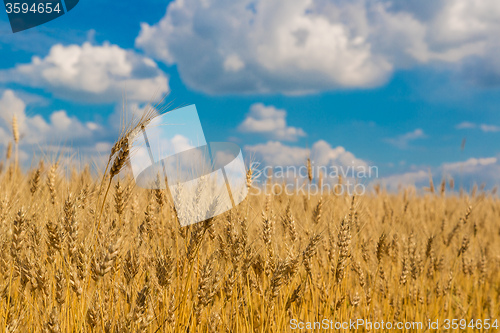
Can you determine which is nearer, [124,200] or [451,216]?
[124,200]

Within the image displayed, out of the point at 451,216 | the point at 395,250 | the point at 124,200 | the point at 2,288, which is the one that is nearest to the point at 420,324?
the point at 395,250

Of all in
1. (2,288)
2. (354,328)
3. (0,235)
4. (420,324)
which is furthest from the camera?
(420,324)

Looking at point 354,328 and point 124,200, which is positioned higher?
point 124,200

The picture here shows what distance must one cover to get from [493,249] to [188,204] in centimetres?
640

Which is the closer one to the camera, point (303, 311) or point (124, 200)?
point (124, 200)

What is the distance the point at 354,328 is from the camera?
288 cm

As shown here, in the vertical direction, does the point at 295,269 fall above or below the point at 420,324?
above

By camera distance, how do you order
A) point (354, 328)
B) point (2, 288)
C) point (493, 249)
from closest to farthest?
point (2, 288), point (354, 328), point (493, 249)

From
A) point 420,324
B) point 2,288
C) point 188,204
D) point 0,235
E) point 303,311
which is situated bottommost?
point 420,324

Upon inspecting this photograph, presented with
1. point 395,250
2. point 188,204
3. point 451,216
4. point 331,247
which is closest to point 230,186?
point 188,204

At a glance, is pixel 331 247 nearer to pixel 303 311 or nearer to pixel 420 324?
pixel 303 311

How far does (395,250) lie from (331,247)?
1426 millimetres

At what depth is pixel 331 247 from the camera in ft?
8.28

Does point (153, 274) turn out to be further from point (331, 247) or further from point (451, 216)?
point (451, 216)
